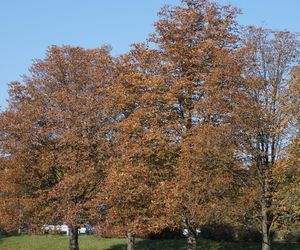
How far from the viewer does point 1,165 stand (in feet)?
120

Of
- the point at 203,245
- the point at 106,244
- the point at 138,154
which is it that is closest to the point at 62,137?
the point at 138,154

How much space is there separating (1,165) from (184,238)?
54.3 ft

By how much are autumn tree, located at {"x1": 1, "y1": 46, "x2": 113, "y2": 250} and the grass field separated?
767 centimetres

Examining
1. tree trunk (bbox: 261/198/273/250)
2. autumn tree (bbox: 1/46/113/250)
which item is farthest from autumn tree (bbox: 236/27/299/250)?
autumn tree (bbox: 1/46/113/250)

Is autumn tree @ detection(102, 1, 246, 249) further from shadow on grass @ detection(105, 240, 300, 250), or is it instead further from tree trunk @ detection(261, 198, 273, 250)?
shadow on grass @ detection(105, 240, 300, 250)

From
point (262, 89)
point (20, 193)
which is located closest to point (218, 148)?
point (262, 89)

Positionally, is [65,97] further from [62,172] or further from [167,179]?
[167,179]

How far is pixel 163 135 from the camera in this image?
29.1 metres

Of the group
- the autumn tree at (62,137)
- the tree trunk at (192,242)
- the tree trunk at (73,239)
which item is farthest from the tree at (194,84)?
the tree trunk at (73,239)

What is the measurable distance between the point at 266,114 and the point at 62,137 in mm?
14479

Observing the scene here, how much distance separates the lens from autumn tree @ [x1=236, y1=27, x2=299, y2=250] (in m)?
25.3

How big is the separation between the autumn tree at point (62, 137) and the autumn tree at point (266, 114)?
36.4 feet

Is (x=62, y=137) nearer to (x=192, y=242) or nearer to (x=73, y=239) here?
(x=73, y=239)

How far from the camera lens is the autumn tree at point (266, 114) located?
83.1 feet
